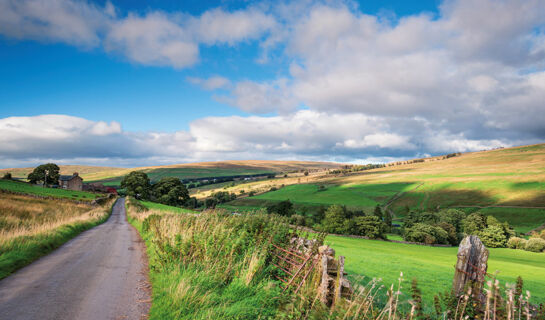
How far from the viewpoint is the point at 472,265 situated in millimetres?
5395

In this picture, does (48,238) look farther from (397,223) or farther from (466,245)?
(397,223)

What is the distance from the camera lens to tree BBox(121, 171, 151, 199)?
9944 centimetres

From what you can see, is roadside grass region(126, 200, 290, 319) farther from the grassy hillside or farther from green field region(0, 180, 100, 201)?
the grassy hillside

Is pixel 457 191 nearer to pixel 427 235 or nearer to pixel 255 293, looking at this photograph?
pixel 427 235

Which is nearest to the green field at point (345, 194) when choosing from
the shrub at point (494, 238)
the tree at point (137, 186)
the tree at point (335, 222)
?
the shrub at point (494, 238)

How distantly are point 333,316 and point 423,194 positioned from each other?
145 metres

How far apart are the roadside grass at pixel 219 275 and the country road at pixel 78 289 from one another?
0.70 metres

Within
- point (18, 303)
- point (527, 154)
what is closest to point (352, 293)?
point (18, 303)

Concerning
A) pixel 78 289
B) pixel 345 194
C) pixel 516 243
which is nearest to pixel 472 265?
pixel 78 289

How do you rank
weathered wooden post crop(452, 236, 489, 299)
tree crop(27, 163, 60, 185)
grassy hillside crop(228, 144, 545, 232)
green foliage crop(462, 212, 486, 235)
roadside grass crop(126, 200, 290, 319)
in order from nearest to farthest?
weathered wooden post crop(452, 236, 489, 299) < roadside grass crop(126, 200, 290, 319) < green foliage crop(462, 212, 486, 235) < grassy hillside crop(228, 144, 545, 232) < tree crop(27, 163, 60, 185)

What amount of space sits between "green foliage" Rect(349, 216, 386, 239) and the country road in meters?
52.5

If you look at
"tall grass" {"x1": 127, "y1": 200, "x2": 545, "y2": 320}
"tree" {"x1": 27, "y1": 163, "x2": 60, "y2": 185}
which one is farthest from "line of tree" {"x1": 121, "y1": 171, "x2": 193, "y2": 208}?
"tall grass" {"x1": 127, "y1": 200, "x2": 545, "y2": 320}

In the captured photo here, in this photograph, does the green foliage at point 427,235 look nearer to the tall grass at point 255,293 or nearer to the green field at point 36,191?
the tall grass at point 255,293

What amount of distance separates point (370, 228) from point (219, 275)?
55.4 m
